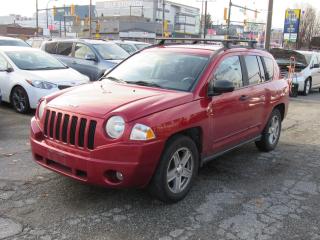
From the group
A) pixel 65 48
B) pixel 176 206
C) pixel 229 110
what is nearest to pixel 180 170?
pixel 176 206

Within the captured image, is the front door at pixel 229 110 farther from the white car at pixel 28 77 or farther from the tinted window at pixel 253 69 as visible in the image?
the white car at pixel 28 77

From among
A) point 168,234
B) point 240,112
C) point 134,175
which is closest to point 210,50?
point 240,112

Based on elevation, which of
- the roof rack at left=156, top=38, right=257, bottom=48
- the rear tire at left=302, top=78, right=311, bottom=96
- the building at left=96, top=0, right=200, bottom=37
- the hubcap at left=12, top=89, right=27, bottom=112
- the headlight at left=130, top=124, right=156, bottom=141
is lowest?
the rear tire at left=302, top=78, right=311, bottom=96

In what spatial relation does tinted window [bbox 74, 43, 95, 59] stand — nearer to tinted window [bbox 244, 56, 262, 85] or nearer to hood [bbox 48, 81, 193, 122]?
tinted window [bbox 244, 56, 262, 85]

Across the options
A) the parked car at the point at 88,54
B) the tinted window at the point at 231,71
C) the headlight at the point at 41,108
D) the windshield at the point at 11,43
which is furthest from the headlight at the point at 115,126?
the windshield at the point at 11,43

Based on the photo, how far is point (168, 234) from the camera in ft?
12.8

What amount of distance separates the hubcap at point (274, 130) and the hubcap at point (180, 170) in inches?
104

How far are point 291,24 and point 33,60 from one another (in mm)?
22970

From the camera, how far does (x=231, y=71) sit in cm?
564

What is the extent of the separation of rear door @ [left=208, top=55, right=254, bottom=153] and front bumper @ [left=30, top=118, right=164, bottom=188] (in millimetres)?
1160

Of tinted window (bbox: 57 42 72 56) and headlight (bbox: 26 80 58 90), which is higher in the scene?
tinted window (bbox: 57 42 72 56)

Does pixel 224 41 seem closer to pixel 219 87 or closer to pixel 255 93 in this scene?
pixel 255 93

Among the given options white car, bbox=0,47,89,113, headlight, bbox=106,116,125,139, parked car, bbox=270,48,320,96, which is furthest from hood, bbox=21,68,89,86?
parked car, bbox=270,48,320,96

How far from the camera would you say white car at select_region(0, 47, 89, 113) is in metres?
9.22
